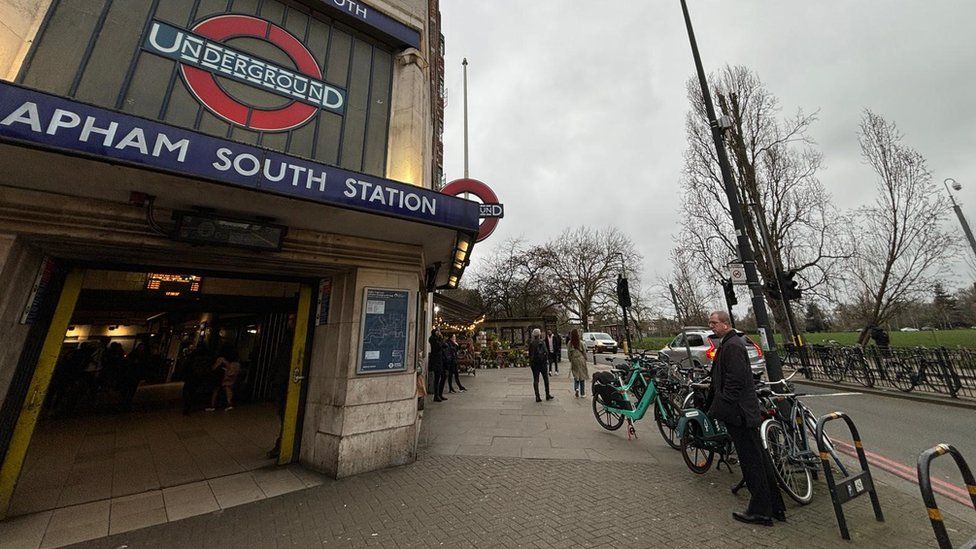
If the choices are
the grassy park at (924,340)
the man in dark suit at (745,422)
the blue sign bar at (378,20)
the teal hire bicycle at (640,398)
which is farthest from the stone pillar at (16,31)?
the grassy park at (924,340)

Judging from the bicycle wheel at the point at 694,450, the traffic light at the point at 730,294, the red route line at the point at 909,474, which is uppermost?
the traffic light at the point at 730,294

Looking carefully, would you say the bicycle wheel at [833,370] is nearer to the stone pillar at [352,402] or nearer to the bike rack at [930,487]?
the bike rack at [930,487]

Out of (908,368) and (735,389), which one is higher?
(735,389)

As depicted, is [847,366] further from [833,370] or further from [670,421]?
[670,421]

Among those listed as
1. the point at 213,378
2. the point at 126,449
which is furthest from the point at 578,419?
the point at 213,378

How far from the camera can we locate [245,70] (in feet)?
16.2

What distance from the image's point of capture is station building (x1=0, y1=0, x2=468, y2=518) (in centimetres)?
324

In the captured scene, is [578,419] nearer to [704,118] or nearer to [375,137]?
[375,137]

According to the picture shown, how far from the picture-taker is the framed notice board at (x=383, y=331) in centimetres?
482

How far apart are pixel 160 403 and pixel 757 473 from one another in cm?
1365

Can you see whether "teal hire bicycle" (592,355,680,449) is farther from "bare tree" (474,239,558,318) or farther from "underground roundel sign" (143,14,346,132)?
"bare tree" (474,239,558,318)

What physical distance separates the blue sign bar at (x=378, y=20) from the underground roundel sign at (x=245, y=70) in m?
1.07

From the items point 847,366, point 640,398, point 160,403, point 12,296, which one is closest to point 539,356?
point 640,398

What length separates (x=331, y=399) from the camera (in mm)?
4762
